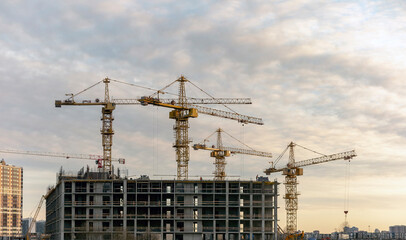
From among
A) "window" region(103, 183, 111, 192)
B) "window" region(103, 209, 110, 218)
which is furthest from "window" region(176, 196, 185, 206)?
"window" region(103, 209, 110, 218)

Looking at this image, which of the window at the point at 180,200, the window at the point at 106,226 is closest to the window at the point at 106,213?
the window at the point at 106,226

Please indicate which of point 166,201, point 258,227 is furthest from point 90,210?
point 258,227

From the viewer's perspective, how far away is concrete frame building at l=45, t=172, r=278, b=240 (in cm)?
16312

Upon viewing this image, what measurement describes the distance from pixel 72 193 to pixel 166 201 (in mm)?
25759

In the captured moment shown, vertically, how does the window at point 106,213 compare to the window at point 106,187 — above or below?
below

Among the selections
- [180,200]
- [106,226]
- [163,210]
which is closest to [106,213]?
[106,226]

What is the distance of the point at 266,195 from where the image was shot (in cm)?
17112

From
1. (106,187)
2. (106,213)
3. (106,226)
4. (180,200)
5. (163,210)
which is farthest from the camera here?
(180,200)

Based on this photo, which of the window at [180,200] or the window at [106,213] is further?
the window at [180,200]

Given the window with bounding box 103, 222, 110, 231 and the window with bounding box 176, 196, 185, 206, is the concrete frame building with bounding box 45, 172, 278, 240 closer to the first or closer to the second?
the window with bounding box 176, 196, 185, 206

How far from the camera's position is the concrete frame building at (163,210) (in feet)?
535

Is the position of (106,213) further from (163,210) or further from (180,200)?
(180,200)

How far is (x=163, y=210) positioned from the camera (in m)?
166

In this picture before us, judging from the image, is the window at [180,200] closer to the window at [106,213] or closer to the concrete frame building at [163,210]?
the concrete frame building at [163,210]
